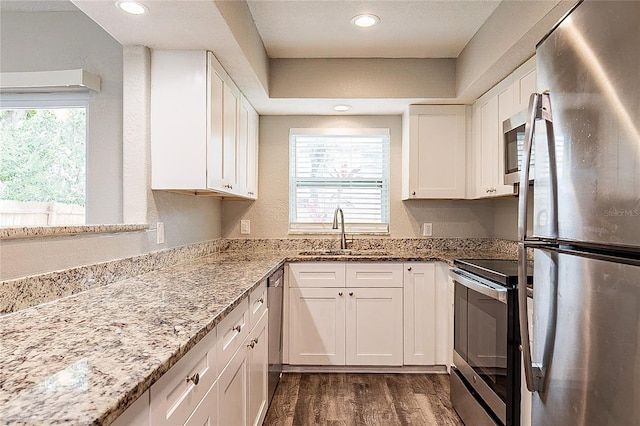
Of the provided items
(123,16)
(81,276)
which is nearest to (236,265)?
(81,276)

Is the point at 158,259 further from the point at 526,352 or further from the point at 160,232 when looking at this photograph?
the point at 526,352

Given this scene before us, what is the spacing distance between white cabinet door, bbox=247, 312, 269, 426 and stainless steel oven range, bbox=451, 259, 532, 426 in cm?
113

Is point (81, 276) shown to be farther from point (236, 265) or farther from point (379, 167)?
point (379, 167)

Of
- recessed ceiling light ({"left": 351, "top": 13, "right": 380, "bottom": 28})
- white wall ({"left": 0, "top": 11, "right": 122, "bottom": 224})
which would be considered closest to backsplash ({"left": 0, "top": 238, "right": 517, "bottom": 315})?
white wall ({"left": 0, "top": 11, "right": 122, "bottom": 224})

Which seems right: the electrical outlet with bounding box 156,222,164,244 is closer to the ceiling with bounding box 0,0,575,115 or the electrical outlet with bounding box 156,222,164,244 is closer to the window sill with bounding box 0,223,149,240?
the window sill with bounding box 0,223,149,240

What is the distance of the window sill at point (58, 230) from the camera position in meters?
1.29

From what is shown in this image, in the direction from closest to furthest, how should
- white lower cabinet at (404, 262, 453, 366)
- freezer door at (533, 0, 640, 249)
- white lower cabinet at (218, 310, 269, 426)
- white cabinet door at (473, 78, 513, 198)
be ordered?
freezer door at (533, 0, 640, 249) → white lower cabinet at (218, 310, 269, 426) → white cabinet door at (473, 78, 513, 198) → white lower cabinet at (404, 262, 453, 366)

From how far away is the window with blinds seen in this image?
364 centimetres

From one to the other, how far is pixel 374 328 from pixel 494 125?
169 centimetres

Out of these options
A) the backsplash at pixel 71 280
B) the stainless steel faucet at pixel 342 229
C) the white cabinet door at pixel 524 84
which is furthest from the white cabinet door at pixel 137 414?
the stainless steel faucet at pixel 342 229

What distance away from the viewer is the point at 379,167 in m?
3.65

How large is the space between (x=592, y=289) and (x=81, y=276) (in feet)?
5.68

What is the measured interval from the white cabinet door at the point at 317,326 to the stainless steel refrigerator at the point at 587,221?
1.84 m

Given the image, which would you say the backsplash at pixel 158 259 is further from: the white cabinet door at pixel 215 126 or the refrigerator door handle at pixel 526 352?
the refrigerator door handle at pixel 526 352
